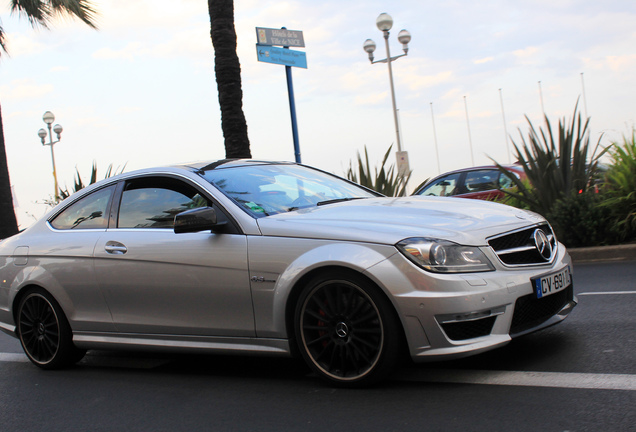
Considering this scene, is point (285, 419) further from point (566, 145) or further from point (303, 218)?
point (566, 145)

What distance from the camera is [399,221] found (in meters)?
4.27

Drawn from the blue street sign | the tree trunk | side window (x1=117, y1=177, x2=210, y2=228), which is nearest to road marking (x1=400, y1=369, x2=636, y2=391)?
side window (x1=117, y1=177, x2=210, y2=228)

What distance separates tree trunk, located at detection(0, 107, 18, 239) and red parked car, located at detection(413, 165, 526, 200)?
10193 millimetres

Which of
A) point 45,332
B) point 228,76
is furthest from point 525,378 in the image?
point 228,76

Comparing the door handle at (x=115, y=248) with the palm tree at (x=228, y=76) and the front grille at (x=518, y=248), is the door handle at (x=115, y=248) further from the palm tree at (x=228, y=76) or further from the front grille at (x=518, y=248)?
the palm tree at (x=228, y=76)

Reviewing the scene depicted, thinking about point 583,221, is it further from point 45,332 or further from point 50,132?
point 50,132

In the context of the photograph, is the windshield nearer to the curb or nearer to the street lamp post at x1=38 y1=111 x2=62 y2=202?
the curb

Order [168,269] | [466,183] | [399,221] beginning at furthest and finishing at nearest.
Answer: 1. [466,183]
2. [168,269]
3. [399,221]

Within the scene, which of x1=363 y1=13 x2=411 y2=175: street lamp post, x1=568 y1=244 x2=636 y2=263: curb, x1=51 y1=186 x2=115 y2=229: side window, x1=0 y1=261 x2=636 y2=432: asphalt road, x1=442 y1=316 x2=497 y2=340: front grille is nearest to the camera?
x1=0 y1=261 x2=636 y2=432: asphalt road

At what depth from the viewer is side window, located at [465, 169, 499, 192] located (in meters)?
14.6

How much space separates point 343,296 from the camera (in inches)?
164

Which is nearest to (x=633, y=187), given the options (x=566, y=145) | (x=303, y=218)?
(x=566, y=145)

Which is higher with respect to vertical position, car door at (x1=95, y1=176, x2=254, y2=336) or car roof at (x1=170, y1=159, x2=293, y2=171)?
car roof at (x1=170, y1=159, x2=293, y2=171)

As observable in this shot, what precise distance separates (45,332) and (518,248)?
12.2 feet
